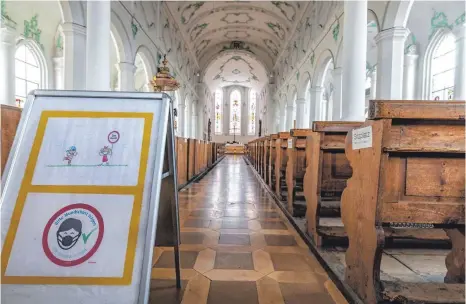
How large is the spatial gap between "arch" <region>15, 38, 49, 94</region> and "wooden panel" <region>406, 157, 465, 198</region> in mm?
11760

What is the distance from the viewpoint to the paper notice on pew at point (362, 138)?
1.48 metres

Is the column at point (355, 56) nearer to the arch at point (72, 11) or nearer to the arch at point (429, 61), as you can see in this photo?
the arch at point (72, 11)

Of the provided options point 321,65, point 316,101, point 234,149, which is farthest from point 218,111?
point 321,65

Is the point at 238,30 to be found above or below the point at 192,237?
above

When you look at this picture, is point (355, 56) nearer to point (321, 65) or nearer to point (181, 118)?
point (321, 65)

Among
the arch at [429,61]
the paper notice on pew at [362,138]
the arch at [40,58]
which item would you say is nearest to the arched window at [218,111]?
the arch at [40,58]

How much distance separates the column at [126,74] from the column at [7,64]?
2.64 m

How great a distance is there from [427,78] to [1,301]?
11586 millimetres

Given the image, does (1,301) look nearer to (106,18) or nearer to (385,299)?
(385,299)

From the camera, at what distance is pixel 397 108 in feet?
4.39

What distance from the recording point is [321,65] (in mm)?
9938

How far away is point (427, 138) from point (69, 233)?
1.56m

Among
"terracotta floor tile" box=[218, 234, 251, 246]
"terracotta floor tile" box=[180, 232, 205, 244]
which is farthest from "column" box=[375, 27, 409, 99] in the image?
"terracotta floor tile" box=[180, 232, 205, 244]

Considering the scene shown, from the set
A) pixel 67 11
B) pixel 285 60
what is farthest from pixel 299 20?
pixel 67 11
